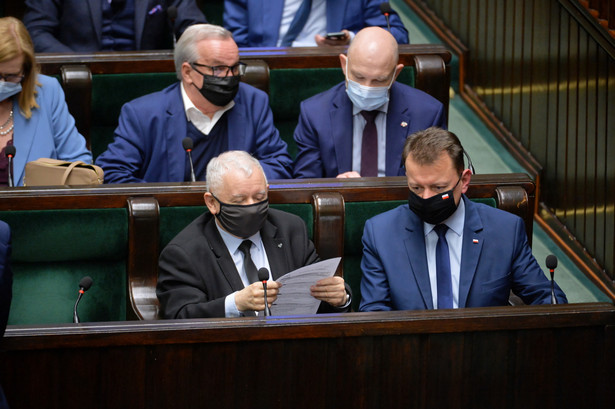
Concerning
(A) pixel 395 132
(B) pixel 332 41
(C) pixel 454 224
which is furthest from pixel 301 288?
(B) pixel 332 41

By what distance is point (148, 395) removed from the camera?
1.88 metres

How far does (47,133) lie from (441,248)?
121 centimetres

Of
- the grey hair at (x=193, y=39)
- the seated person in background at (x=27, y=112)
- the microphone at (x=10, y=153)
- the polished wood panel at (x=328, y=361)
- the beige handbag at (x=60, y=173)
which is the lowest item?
the polished wood panel at (x=328, y=361)

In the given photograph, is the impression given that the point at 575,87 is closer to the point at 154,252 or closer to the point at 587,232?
the point at 587,232

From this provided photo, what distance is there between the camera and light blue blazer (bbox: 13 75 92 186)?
2926 millimetres

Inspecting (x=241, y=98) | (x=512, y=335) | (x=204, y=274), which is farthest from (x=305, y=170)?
(x=512, y=335)

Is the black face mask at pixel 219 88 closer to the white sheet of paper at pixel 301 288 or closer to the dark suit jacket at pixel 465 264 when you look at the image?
the dark suit jacket at pixel 465 264

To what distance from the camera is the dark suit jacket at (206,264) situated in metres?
2.38

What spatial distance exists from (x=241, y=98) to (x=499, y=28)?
1270 millimetres

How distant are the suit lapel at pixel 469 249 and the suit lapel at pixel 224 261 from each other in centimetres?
53

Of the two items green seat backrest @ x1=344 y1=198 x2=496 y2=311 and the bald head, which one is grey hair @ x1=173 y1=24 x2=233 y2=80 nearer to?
the bald head

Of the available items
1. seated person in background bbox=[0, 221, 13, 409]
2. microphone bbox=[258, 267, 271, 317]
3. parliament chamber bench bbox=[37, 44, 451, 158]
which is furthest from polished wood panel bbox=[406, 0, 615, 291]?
seated person in background bbox=[0, 221, 13, 409]

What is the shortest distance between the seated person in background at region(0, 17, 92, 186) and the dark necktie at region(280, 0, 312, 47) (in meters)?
0.96

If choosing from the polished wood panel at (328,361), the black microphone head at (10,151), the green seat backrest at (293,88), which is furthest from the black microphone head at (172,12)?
the polished wood panel at (328,361)
